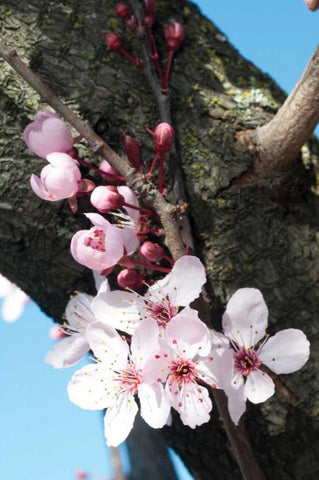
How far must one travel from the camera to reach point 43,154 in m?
1.31

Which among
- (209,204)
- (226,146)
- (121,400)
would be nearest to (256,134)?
(226,146)

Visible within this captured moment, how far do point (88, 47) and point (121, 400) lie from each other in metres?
0.85

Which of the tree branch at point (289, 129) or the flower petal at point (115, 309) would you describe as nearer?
the flower petal at point (115, 309)

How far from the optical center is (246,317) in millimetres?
1231

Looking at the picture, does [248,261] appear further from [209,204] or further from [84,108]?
[84,108]

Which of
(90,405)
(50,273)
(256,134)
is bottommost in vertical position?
(90,405)

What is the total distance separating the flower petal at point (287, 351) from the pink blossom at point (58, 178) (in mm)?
497

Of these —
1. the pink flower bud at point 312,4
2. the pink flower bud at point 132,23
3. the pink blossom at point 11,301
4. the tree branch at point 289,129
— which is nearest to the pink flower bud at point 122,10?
the pink flower bud at point 132,23

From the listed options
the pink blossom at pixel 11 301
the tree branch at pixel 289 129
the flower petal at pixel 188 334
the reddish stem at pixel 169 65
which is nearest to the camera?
the flower petal at pixel 188 334

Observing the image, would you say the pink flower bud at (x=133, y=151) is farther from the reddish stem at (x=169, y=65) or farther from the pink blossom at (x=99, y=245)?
the reddish stem at (x=169, y=65)

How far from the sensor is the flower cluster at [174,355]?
115 cm

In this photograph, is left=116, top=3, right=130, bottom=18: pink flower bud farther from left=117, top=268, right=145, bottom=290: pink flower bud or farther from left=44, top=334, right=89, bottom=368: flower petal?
left=44, top=334, right=89, bottom=368: flower petal

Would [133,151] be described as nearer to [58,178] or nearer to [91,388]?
[58,178]

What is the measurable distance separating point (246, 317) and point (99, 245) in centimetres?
32
